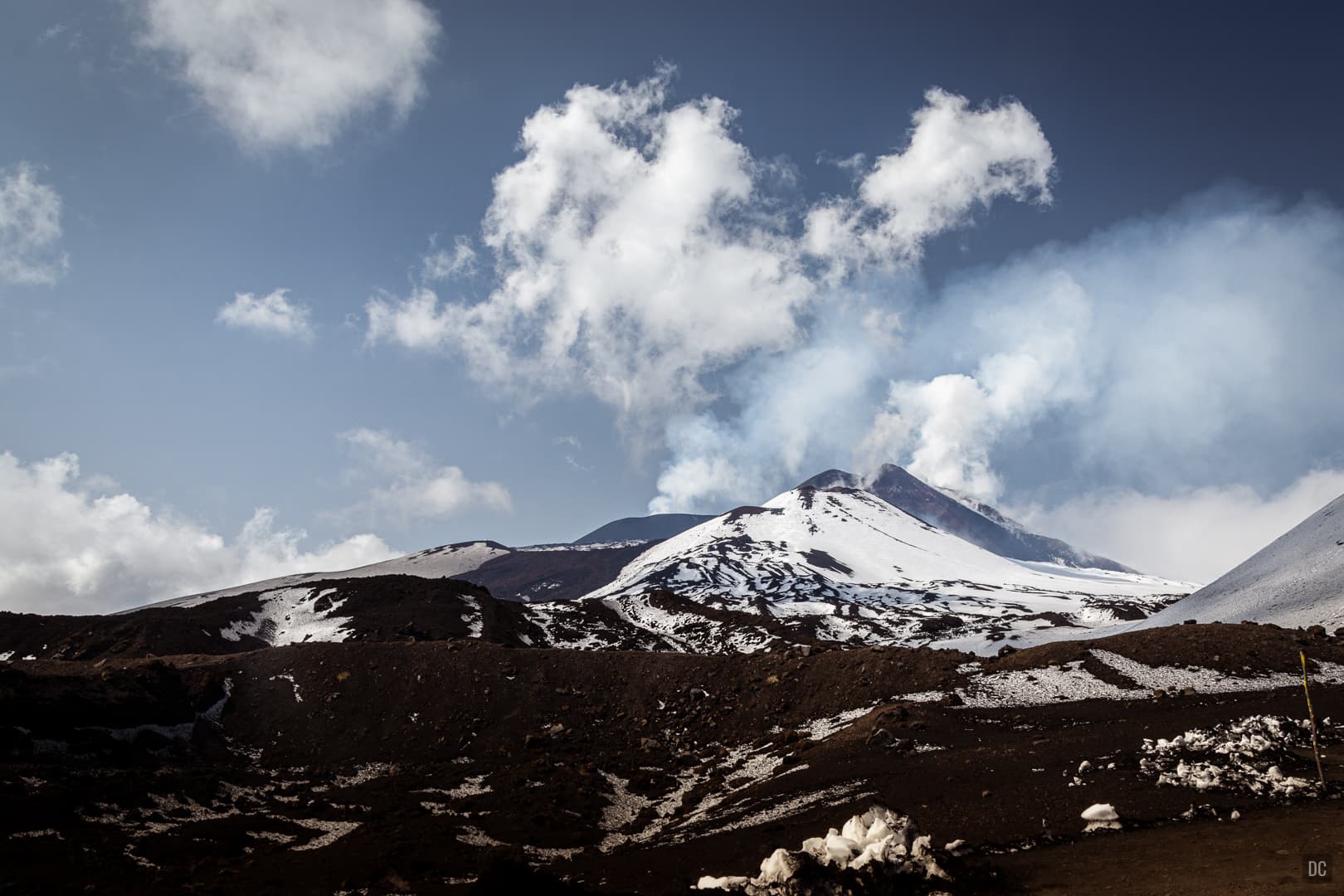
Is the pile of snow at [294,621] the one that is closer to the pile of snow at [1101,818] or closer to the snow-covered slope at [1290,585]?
the pile of snow at [1101,818]

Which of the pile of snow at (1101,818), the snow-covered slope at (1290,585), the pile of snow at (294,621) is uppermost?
the pile of snow at (294,621)

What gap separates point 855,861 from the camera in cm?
2055

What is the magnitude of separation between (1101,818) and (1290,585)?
61403 millimetres

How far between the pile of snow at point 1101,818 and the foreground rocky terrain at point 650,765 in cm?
34

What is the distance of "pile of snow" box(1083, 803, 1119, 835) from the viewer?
76.0 feet

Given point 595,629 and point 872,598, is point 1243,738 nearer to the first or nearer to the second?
point 595,629

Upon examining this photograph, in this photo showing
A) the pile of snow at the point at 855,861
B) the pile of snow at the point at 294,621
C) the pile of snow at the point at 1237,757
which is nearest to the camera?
the pile of snow at the point at 855,861

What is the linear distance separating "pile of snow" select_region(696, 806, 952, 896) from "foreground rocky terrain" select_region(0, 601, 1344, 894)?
1077mm

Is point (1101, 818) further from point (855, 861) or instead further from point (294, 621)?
point (294, 621)

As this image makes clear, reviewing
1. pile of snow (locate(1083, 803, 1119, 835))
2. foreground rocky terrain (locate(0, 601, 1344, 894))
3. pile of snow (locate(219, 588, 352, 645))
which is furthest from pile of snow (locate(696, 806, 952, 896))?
pile of snow (locate(219, 588, 352, 645))

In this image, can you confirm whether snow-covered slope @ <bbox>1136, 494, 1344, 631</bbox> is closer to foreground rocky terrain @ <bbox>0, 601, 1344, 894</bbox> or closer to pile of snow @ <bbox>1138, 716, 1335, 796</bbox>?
foreground rocky terrain @ <bbox>0, 601, 1344, 894</bbox>

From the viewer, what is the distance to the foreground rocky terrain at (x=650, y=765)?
23562 mm

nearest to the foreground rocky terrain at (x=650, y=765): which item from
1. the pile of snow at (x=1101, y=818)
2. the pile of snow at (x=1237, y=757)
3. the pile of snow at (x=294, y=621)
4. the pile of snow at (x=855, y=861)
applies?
the pile of snow at (x=1237, y=757)

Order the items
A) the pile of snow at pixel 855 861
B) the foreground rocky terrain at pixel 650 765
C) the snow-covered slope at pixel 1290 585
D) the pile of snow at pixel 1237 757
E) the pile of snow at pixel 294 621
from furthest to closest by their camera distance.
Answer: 1. the pile of snow at pixel 294 621
2. the snow-covered slope at pixel 1290 585
3. the pile of snow at pixel 1237 757
4. the foreground rocky terrain at pixel 650 765
5. the pile of snow at pixel 855 861
